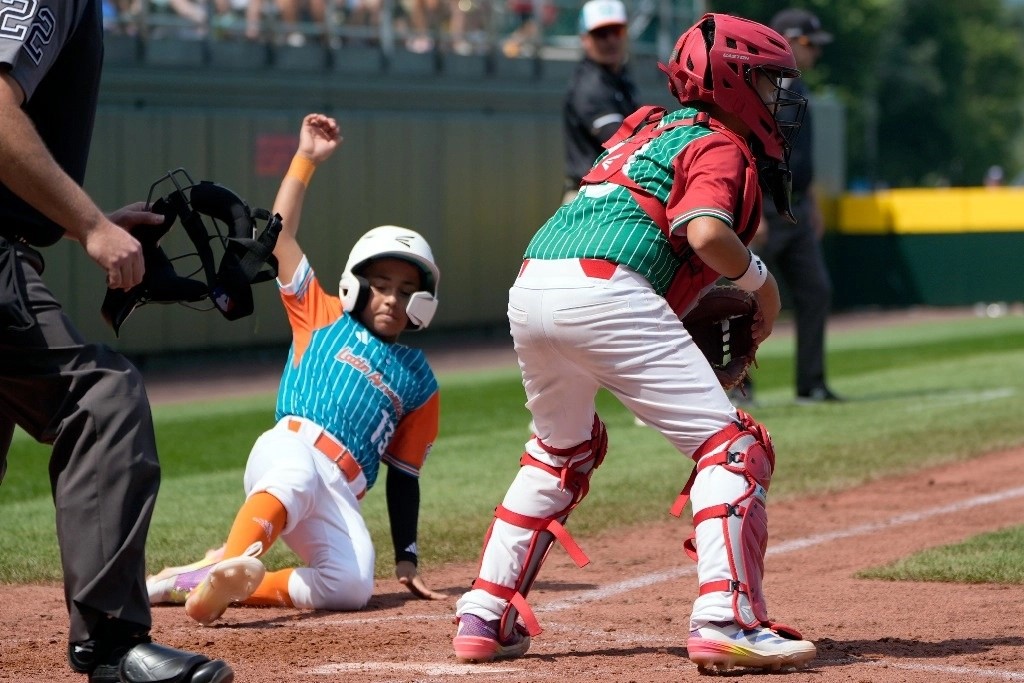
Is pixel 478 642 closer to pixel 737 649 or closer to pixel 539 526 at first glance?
pixel 539 526

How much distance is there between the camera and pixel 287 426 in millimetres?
5715

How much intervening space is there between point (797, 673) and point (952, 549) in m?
2.31

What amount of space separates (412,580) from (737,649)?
1.70 m

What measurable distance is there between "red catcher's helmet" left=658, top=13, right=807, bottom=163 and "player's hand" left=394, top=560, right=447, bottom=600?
77.1 inches

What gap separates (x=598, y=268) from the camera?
174 inches

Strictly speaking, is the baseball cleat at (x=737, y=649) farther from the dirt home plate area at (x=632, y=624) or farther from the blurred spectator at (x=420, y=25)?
the blurred spectator at (x=420, y=25)

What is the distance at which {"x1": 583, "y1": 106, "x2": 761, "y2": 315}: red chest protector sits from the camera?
439 cm

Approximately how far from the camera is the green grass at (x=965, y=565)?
19.0 feet

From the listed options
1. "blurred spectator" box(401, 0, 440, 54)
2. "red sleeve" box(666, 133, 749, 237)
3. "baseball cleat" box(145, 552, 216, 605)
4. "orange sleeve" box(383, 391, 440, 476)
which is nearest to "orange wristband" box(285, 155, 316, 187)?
"orange sleeve" box(383, 391, 440, 476)

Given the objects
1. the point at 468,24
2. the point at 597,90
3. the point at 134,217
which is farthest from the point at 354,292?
the point at 468,24

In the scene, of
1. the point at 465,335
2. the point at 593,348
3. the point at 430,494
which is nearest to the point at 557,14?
the point at 465,335

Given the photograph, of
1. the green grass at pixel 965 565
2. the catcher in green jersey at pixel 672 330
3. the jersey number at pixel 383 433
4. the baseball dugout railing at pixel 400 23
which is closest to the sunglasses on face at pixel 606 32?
the green grass at pixel 965 565

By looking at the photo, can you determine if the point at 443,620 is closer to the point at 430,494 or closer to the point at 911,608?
the point at 911,608

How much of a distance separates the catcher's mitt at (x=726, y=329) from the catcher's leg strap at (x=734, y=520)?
1.66 feet
